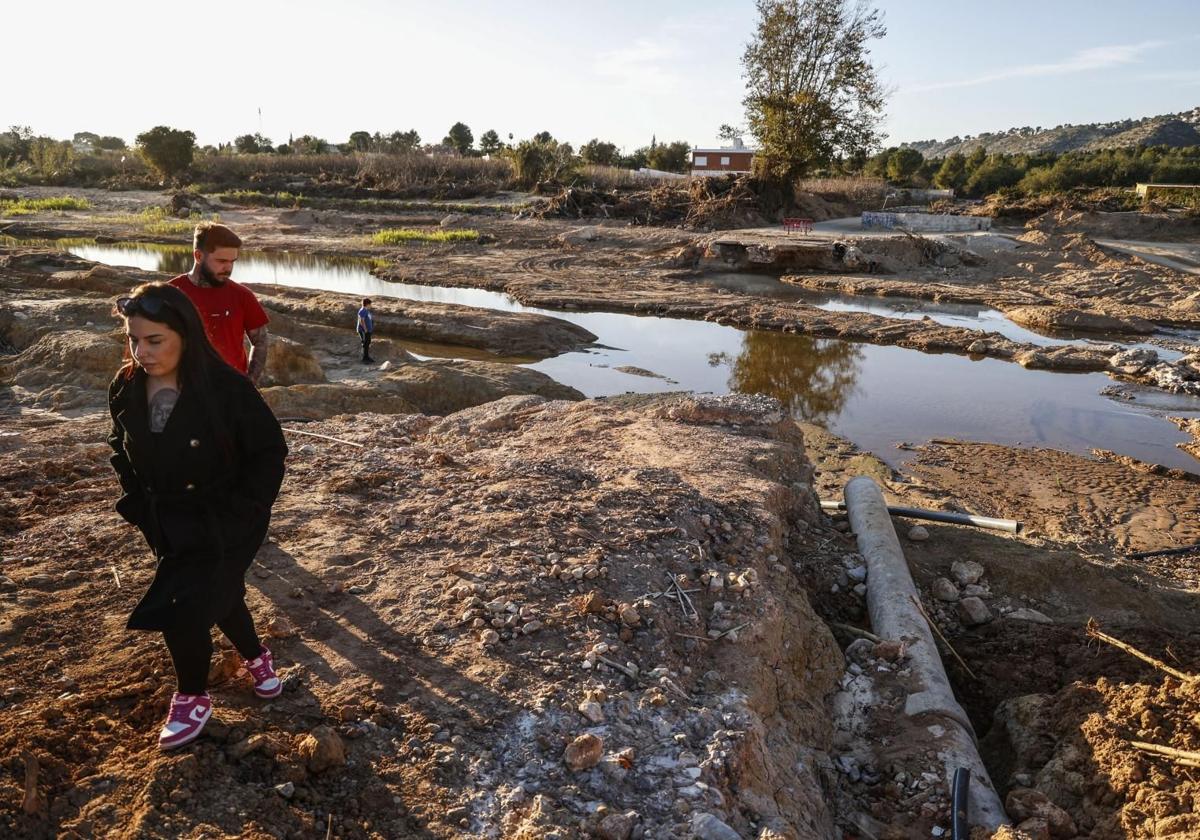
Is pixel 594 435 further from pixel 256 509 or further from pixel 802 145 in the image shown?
pixel 802 145

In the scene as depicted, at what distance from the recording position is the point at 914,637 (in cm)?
437

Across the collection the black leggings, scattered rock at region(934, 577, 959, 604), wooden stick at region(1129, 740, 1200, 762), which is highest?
the black leggings

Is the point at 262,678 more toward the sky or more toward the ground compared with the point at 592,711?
more toward the sky

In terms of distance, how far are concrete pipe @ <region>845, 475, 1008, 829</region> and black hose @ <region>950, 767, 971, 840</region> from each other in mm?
52

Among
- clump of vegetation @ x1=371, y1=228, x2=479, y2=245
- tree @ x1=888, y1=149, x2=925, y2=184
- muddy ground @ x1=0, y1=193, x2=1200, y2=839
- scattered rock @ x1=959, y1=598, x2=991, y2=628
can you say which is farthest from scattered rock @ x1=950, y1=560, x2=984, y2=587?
tree @ x1=888, y1=149, x2=925, y2=184

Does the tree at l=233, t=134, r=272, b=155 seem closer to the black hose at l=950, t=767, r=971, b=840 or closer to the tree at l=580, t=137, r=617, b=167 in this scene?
the tree at l=580, t=137, r=617, b=167

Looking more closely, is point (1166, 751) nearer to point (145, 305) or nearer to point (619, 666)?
point (619, 666)

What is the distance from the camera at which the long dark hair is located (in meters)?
2.36

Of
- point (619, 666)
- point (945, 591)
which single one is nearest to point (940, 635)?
point (945, 591)

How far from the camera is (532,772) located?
106 inches

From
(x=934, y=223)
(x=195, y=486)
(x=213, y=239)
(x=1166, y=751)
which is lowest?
(x=1166, y=751)

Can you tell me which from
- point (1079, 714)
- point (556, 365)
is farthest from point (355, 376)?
point (1079, 714)

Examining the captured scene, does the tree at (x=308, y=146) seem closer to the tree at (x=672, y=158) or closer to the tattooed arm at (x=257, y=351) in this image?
the tree at (x=672, y=158)

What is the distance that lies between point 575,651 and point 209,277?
264 cm
